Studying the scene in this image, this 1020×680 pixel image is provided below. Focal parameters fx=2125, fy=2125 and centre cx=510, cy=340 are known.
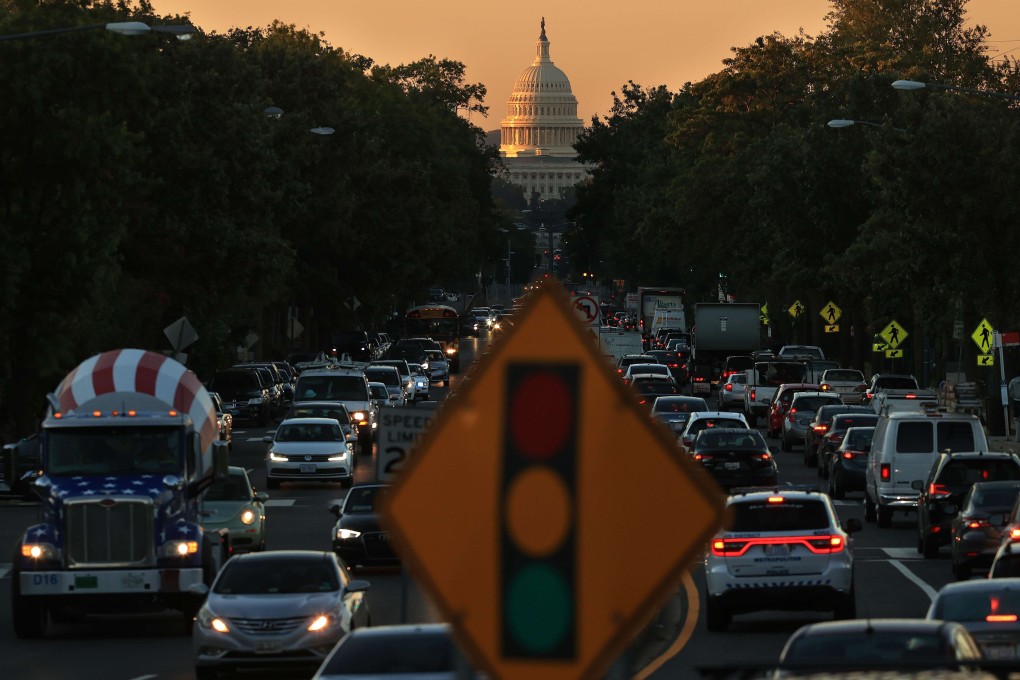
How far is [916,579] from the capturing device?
2759cm

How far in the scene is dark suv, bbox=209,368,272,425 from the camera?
6431cm

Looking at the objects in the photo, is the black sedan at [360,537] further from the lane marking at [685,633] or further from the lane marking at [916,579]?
the lane marking at [916,579]

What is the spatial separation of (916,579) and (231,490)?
956cm

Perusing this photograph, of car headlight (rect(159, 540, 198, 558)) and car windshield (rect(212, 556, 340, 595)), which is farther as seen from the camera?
car headlight (rect(159, 540, 198, 558))

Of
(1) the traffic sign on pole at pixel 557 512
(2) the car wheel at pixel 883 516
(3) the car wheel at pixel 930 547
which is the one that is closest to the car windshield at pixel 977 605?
(1) the traffic sign on pole at pixel 557 512

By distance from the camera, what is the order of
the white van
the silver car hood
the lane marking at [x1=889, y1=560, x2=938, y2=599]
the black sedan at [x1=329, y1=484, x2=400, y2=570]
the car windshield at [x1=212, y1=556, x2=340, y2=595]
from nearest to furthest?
1. the silver car hood
2. the car windshield at [x1=212, y1=556, x2=340, y2=595]
3. the lane marking at [x1=889, y1=560, x2=938, y2=599]
4. the black sedan at [x1=329, y1=484, x2=400, y2=570]
5. the white van

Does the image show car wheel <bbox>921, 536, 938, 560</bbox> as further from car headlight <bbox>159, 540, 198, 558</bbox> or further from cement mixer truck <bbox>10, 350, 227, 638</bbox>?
car headlight <bbox>159, 540, 198, 558</bbox>

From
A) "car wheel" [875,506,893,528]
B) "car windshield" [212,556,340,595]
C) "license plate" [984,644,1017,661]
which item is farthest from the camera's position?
"car wheel" [875,506,893,528]

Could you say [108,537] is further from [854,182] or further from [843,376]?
[854,182]

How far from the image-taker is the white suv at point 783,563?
22.2 meters

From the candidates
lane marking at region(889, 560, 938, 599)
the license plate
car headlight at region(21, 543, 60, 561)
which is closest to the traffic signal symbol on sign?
the license plate

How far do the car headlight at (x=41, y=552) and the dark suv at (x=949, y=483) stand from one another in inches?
510

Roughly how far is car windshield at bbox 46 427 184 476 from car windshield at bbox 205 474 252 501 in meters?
6.40

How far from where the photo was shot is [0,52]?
42.9 meters
